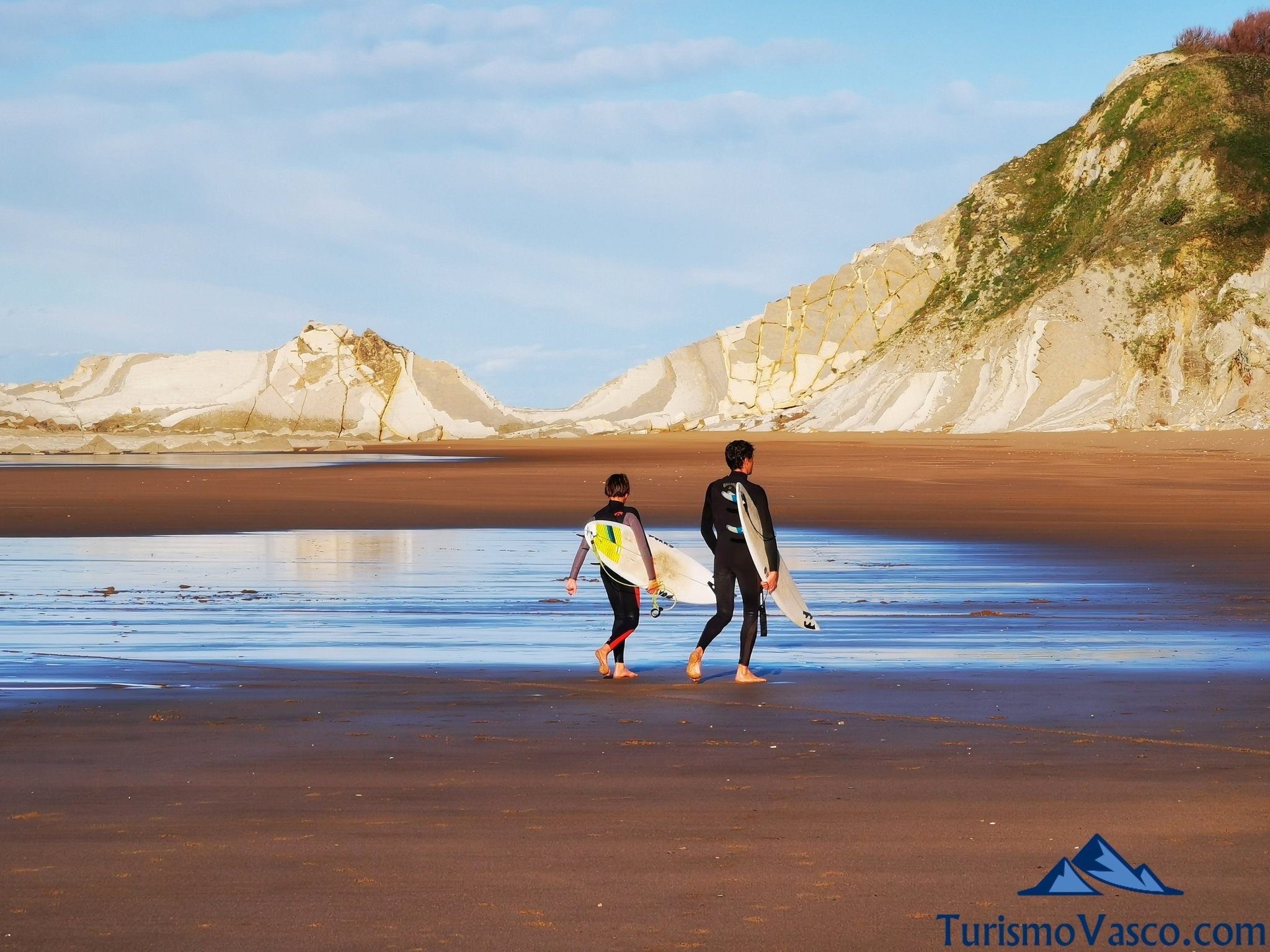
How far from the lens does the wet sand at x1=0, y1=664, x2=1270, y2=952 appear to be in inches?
219

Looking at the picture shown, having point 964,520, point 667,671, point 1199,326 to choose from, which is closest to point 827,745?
point 667,671

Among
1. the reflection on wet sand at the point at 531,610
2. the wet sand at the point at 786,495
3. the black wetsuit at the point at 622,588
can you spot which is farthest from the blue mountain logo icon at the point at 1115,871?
the wet sand at the point at 786,495

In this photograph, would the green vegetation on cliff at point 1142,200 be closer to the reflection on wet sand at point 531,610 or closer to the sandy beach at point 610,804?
the reflection on wet sand at point 531,610

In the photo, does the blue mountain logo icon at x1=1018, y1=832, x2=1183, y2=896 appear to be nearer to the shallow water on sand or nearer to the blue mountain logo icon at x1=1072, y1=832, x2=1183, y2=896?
the blue mountain logo icon at x1=1072, y1=832, x2=1183, y2=896

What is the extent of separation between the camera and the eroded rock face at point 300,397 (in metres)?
117

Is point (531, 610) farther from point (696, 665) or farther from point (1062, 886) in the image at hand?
point (1062, 886)

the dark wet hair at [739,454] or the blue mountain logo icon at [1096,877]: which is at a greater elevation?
the dark wet hair at [739,454]

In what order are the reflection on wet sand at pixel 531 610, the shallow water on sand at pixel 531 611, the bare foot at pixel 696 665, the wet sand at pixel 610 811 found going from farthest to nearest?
the reflection on wet sand at pixel 531 610
the shallow water on sand at pixel 531 611
the bare foot at pixel 696 665
the wet sand at pixel 610 811

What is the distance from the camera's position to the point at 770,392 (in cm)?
12406

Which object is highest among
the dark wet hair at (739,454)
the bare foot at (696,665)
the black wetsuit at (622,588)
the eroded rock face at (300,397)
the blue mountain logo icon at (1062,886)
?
the eroded rock face at (300,397)

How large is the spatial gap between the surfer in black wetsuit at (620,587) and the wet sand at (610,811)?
0.58 meters

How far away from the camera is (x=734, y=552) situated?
11406mm

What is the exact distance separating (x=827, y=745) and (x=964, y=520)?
64.1ft

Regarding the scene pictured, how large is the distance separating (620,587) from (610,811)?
14.9ft
